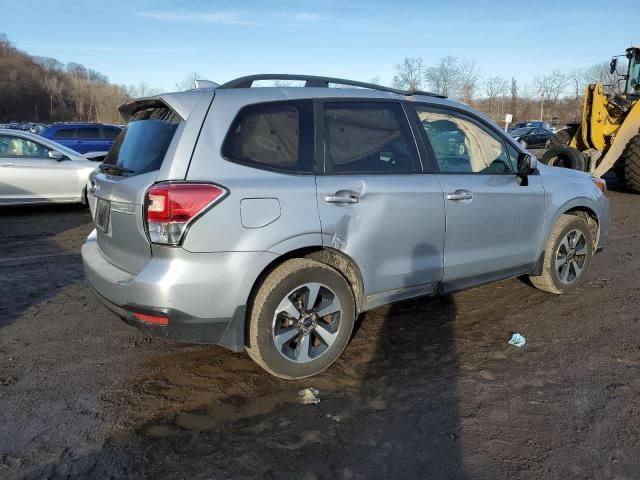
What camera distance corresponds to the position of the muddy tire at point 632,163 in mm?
11531

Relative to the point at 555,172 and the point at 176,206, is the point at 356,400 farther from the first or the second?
the point at 555,172

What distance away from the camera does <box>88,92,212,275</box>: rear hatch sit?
10.2 feet

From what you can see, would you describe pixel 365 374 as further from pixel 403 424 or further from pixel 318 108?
pixel 318 108

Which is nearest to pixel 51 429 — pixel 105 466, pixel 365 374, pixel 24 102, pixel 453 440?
pixel 105 466

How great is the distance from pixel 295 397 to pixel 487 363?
4.59ft

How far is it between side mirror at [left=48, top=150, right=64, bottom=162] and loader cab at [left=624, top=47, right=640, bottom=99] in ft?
42.2

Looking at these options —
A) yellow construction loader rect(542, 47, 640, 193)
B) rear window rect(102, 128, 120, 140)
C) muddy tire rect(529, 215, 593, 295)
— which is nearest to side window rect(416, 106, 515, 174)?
muddy tire rect(529, 215, 593, 295)

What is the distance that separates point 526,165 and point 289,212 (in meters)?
2.26

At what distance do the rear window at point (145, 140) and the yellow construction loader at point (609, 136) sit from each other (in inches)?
366

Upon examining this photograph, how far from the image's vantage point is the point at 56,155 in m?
9.78

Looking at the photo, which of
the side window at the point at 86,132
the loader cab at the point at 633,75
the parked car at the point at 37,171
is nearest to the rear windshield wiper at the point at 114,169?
the parked car at the point at 37,171

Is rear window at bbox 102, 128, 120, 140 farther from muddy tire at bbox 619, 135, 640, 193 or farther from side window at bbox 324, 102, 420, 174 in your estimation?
side window at bbox 324, 102, 420, 174

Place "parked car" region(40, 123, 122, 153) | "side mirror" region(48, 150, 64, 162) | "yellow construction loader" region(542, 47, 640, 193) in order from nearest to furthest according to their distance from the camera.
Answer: "side mirror" region(48, 150, 64, 162)
"yellow construction loader" region(542, 47, 640, 193)
"parked car" region(40, 123, 122, 153)

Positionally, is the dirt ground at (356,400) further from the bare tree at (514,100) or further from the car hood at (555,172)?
the bare tree at (514,100)
